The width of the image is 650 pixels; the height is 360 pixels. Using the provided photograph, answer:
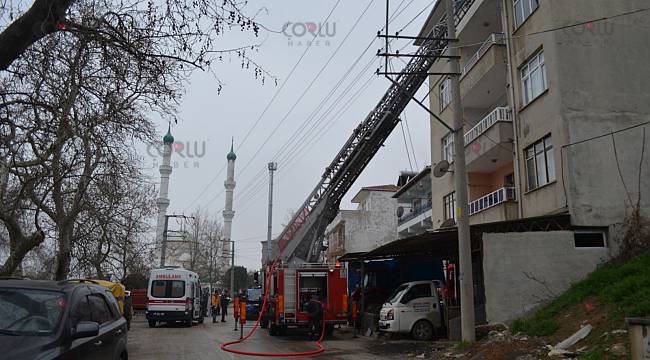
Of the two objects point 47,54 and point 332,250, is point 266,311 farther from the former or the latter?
point 332,250

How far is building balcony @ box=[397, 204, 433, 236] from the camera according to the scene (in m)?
40.5

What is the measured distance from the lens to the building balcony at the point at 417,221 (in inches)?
1596

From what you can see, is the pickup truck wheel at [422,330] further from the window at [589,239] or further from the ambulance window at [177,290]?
the ambulance window at [177,290]

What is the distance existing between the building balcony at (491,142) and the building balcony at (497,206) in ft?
5.13

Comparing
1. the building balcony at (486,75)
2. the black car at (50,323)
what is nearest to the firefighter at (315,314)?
the building balcony at (486,75)

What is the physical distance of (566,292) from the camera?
48.9 ft

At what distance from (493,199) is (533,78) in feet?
15.5

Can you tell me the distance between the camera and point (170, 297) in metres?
27.2

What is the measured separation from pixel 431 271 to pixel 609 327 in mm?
14743

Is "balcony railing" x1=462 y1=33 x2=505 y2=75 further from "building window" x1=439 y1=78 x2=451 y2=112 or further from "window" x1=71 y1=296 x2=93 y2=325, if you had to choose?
"window" x1=71 y1=296 x2=93 y2=325

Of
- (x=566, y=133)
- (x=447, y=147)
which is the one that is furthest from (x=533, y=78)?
(x=447, y=147)

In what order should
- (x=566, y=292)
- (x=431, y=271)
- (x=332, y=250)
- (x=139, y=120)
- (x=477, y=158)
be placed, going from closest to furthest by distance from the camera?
(x=139, y=120) → (x=566, y=292) → (x=477, y=158) → (x=431, y=271) → (x=332, y=250)

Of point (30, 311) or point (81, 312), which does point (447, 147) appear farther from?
point (30, 311)


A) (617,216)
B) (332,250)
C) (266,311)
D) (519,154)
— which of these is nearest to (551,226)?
(617,216)
